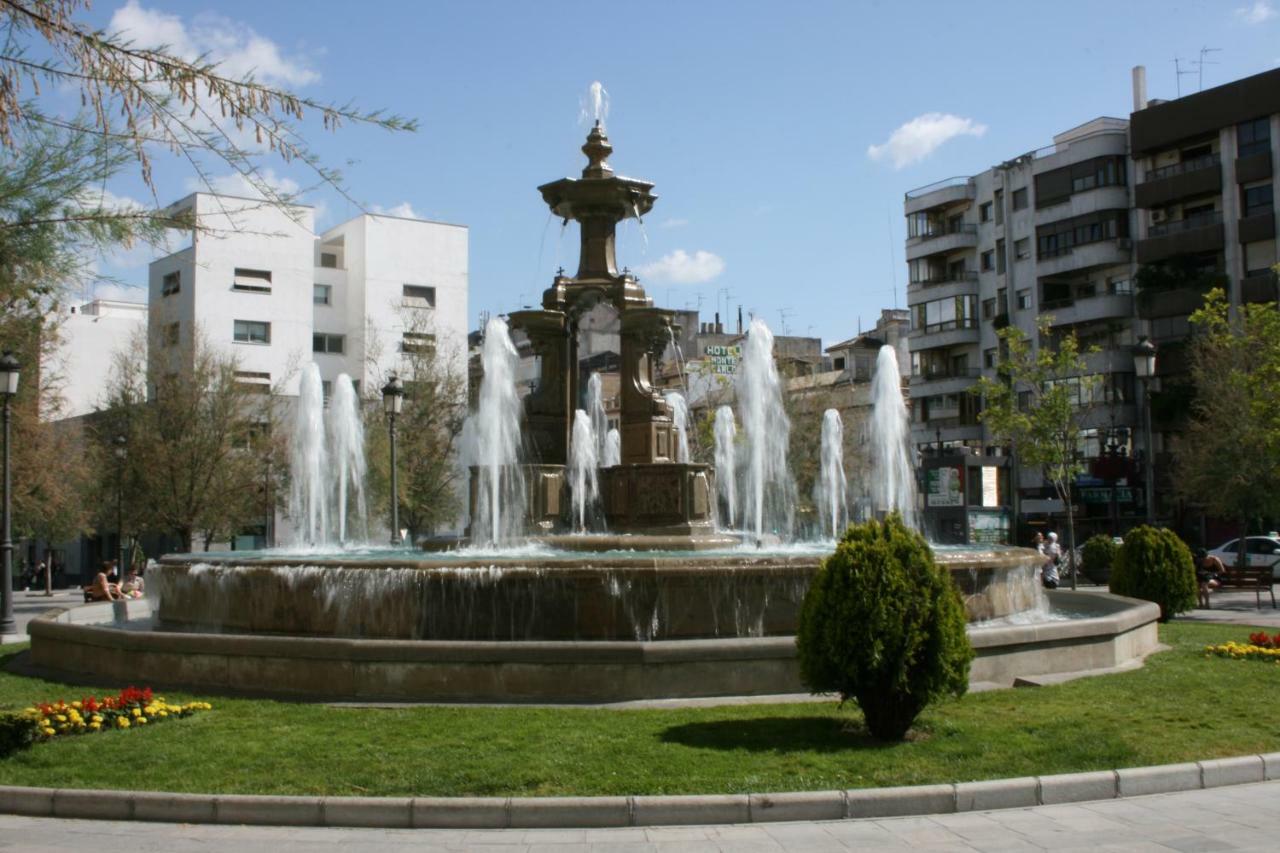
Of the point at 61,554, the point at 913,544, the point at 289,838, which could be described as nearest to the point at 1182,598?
the point at 913,544

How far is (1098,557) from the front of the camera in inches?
1204

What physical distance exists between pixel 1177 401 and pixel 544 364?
1512 inches

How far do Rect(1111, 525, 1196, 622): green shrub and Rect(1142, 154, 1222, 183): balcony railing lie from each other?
3748 cm

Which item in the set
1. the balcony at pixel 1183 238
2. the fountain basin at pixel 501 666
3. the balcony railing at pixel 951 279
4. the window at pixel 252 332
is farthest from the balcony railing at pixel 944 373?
the fountain basin at pixel 501 666

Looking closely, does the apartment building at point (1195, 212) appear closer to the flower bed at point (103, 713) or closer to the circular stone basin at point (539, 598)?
the circular stone basin at point (539, 598)

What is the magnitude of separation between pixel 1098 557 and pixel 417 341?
90.4 feet

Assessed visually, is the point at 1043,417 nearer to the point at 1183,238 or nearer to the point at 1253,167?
the point at 1183,238

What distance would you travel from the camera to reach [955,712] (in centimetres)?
1020

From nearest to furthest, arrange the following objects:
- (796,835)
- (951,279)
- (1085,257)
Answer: (796,835) → (1085,257) → (951,279)

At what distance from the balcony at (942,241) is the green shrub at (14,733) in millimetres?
60469

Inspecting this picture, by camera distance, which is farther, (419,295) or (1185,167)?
(419,295)

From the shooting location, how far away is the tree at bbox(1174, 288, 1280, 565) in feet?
106

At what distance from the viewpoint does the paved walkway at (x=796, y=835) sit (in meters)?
7.23

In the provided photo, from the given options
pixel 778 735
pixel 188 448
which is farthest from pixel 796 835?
pixel 188 448
